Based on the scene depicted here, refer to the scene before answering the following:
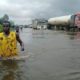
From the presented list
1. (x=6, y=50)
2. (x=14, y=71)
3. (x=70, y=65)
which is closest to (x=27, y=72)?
(x=14, y=71)

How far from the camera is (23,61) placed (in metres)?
11.5

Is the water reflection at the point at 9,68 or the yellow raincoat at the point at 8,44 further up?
the yellow raincoat at the point at 8,44

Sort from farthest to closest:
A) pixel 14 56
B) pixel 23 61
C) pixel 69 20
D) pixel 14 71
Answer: pixel 69 20, pixel 23 61, pixel 14 56, pixel 14 71

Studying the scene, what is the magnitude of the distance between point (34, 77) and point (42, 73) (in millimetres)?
625

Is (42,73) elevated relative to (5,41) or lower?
lower

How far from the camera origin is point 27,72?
9.95 meters

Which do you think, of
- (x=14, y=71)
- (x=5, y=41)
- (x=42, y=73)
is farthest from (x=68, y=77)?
(x=5, y=41)

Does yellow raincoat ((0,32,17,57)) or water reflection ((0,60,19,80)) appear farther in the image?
yellow raincoat ((0,32,17,57))

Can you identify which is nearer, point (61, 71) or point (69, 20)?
point (61, 71)

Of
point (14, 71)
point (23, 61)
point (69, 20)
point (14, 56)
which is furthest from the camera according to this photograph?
point (69, 20)

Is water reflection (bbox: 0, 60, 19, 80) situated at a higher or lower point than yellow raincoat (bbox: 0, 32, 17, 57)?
lower

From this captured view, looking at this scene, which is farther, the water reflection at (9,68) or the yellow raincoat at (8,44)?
the yellow raincoat at (8,44)

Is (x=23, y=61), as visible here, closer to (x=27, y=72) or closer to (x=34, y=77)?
(x=27, y=72)

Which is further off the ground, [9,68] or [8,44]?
[8,44]
